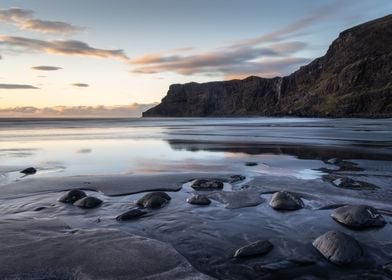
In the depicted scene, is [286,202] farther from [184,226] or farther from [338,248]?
[338,248]

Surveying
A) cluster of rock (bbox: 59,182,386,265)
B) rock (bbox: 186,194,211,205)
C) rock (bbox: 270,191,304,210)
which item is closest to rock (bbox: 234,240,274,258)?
cluster of rock (bbox: 59,182,386,265)

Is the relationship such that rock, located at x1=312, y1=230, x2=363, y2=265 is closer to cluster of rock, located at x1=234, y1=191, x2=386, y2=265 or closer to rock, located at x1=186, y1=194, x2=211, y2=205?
cluster of rock, located at x1=234, y1=191, x2=386, y2=265

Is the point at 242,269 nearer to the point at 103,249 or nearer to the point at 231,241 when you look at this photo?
the point at 231,241

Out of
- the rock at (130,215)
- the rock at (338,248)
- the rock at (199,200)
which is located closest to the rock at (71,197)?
the rock at (130,215)

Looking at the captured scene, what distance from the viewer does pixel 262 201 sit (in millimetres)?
10867

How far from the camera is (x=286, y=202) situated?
1005 centimetres

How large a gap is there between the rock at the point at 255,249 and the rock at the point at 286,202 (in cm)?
289

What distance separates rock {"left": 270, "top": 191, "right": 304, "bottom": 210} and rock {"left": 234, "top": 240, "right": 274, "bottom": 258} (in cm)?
289

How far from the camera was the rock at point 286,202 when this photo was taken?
9.93 meters

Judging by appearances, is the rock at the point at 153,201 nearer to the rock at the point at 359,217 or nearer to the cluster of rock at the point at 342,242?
the cluster of rock at the point at 342,242

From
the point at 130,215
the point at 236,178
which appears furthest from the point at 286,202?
the point at 236,178

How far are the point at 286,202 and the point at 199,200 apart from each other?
2398mm

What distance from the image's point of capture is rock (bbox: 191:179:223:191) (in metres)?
12.7

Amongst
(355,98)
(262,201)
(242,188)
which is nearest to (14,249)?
(262,201)
